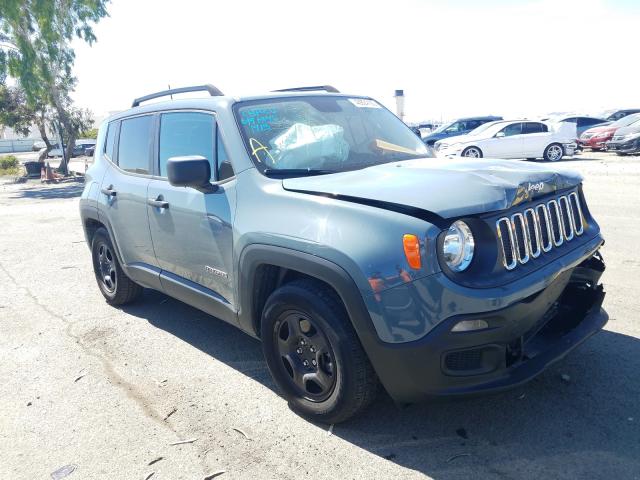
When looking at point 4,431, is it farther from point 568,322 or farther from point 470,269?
point 568,322

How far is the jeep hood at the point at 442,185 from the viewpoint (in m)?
2.64

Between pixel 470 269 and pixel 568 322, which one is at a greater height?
pixel 470 269

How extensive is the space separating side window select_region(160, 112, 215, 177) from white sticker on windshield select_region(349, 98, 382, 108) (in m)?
1.20

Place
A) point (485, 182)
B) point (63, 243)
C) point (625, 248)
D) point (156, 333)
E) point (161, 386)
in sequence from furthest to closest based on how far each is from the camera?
1. point (63, 243)
2. point (625, 248)
3. point (156, 333)
4. point (161, 386)
5. point (485, 182)

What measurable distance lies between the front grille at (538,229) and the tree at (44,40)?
2291 centimetres

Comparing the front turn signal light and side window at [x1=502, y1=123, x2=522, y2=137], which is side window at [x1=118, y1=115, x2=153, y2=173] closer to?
the front turn signal light

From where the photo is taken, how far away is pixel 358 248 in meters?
2.66

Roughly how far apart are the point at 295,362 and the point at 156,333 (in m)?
2.00

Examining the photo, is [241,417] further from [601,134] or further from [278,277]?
[601,134]

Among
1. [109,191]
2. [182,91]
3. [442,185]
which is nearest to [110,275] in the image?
[109,191]

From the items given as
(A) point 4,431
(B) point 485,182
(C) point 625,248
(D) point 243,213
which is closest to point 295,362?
(D) point 243,213

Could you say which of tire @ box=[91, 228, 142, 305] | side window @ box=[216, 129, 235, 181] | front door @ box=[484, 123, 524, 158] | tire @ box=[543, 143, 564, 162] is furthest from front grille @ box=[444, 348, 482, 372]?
tire @ box=[543, 143, 564, 162]

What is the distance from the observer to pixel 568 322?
3.23 meters

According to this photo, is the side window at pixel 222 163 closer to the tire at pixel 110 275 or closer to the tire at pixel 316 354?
the tire at pixel 316 354
